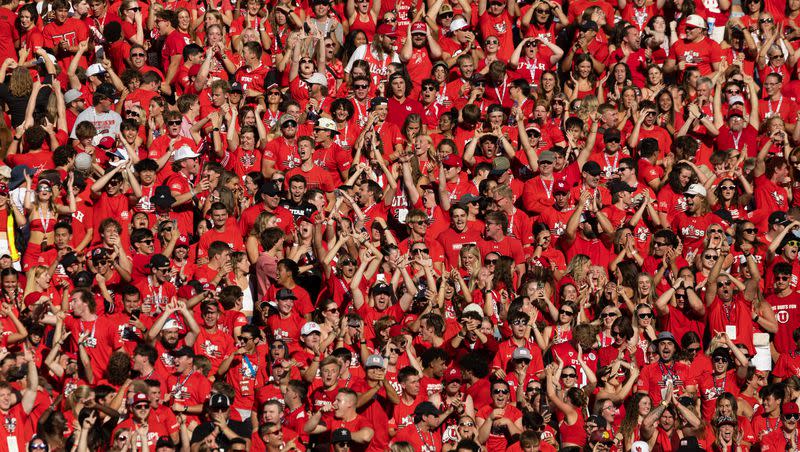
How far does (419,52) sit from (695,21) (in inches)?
138

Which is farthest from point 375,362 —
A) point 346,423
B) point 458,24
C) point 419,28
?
point 458,24

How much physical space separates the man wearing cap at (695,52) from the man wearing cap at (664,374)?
577cm

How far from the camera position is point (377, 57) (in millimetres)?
24188

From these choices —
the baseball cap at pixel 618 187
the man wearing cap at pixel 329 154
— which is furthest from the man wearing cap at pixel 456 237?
the baseball cap at pixel 618 187

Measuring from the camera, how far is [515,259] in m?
21.3

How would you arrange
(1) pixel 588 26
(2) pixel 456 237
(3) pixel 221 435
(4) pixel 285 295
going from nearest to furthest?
(3) pixel 221 435
(4) pixel 285 295
(2) pixel 456 237
(1) pixel 588 26

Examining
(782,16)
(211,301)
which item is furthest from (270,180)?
(782,16)

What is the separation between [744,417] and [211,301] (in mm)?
5332

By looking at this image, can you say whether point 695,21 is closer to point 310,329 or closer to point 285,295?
point 285,295

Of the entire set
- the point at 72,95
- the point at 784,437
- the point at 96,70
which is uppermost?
the point at 96,70

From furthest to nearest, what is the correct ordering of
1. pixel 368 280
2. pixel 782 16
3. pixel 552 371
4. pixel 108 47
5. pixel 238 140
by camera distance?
pixel 782 16 < pixel 108 47 < pixel 238 140 < pixel 368 280 < pixel 552 371

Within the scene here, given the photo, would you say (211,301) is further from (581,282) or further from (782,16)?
(782,16)

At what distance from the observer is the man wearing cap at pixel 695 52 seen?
82.1ft

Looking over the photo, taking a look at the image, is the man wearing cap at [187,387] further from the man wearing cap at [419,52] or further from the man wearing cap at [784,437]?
the man wearing cap at [419,52]
